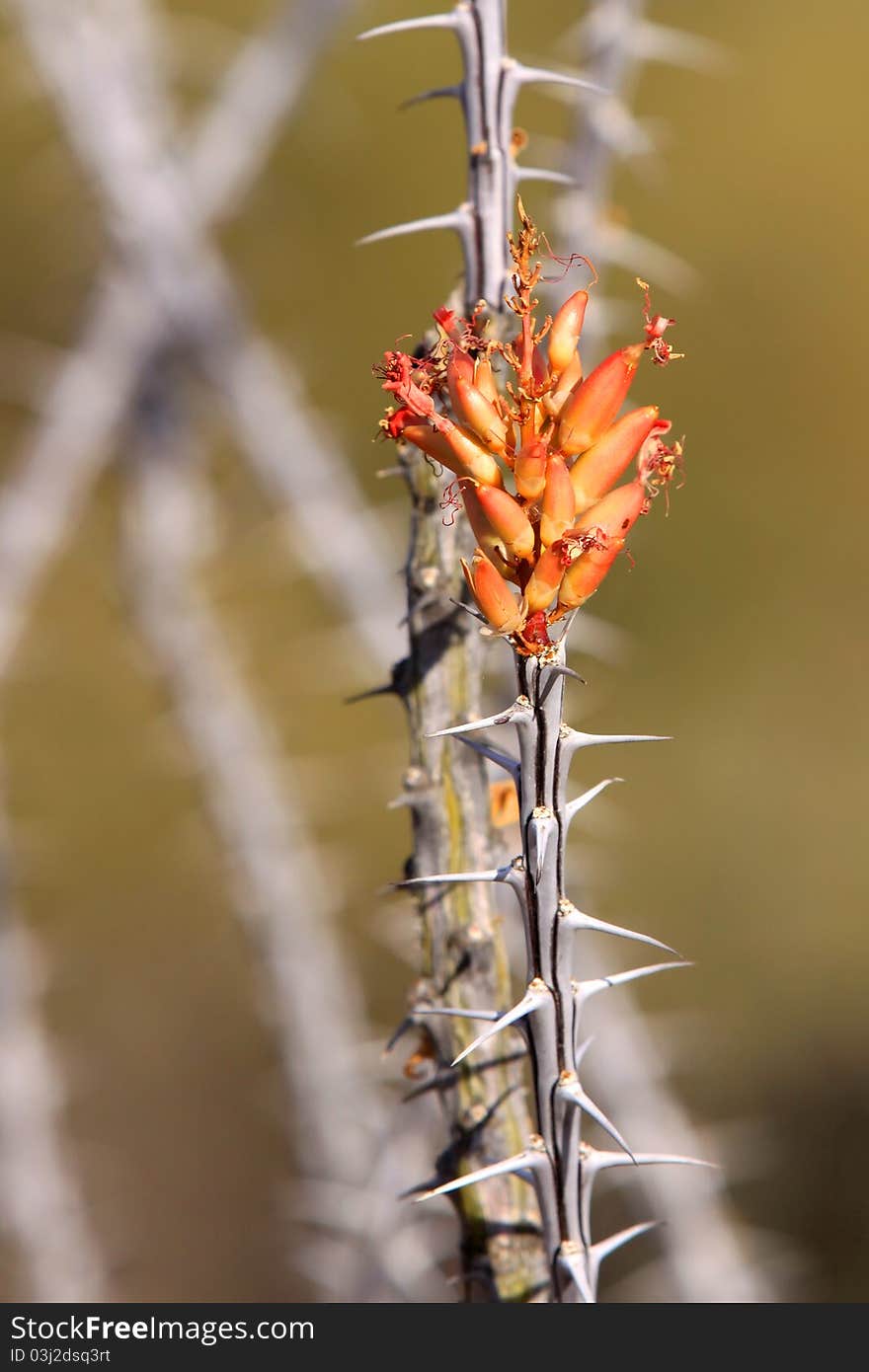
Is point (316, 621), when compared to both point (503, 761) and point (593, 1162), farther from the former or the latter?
point (503, 761)

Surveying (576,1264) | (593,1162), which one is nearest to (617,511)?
(593,1162)

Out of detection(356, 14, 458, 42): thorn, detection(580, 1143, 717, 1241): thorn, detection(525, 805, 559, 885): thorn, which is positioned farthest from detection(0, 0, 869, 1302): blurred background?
detection(525, 805, 559, 885): thorn

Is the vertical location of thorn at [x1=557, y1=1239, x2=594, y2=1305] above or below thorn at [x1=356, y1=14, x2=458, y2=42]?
below

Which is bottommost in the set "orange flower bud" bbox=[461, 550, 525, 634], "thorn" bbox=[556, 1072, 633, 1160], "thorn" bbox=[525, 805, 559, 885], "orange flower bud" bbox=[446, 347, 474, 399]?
"thorn" bbox=[556, 1072, 633, 1160]

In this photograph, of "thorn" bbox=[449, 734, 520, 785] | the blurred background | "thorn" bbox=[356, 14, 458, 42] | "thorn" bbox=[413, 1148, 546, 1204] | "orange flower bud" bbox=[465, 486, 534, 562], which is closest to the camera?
"orange flower bud" bbox=[465, 486, 534, 562]

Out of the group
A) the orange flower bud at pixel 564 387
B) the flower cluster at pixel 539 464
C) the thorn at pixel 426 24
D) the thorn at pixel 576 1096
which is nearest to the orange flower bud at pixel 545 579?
the flower cluster at pixel 539 464

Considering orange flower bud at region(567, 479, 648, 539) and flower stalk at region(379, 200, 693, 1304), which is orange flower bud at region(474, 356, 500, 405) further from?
orange flower bud at region(567, 479, 648, 539)

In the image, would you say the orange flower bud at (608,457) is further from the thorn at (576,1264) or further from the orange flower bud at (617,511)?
the thorn at (576,1264)
